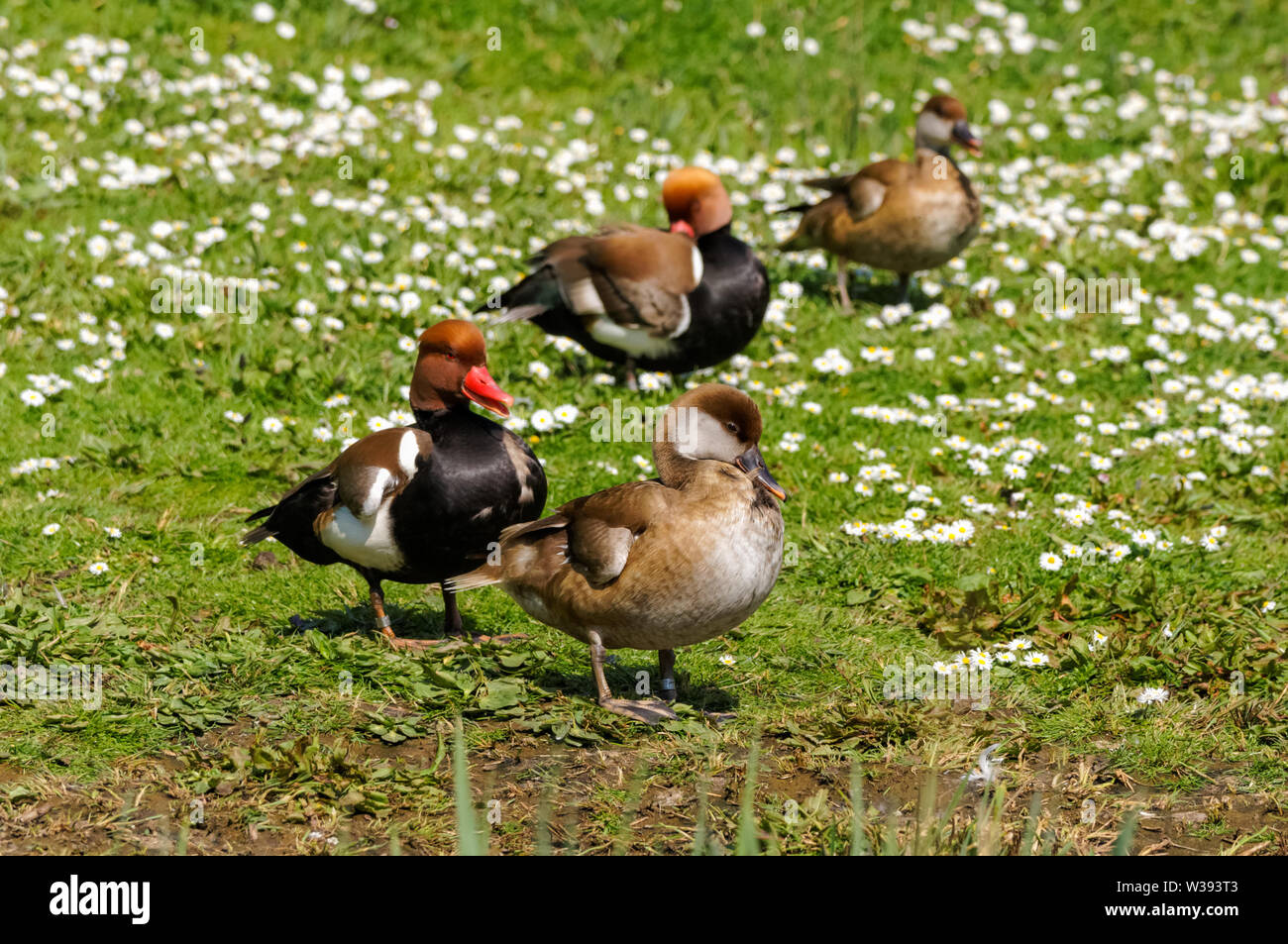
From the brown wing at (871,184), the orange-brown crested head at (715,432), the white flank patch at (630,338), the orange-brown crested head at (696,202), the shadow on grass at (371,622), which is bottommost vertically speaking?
the shadow on grass at (371,622)

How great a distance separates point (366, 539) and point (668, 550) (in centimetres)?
142

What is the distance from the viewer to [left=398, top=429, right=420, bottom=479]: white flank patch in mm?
5727

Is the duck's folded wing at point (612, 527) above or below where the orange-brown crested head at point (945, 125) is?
below

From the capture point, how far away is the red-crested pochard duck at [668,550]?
493 cm

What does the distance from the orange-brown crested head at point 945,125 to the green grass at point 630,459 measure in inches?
33.1

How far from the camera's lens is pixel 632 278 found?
859cm

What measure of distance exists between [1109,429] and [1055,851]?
430cm

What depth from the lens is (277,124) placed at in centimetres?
1143

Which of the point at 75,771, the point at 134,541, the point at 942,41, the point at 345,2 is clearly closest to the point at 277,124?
the point at 345,2

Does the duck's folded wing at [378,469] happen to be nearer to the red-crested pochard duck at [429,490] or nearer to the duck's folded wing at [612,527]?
the red-crested pochard duck at [429,490]

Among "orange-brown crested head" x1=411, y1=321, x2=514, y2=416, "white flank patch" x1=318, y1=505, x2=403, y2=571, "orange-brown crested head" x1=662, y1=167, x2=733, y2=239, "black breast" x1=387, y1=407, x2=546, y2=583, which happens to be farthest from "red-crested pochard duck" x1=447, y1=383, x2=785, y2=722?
"orange-brown crested head" x1=662, y1=167, x2=733, y2=239

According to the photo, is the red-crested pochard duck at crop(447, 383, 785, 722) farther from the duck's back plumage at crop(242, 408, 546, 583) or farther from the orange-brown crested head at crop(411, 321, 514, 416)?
the orange-brown crested head at crop(411, 321, 514, 416)

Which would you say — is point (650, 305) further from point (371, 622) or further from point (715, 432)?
point (715, 432)

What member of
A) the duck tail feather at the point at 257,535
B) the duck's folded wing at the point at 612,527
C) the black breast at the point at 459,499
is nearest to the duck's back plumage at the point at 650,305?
the black breast at the point at 459,499
